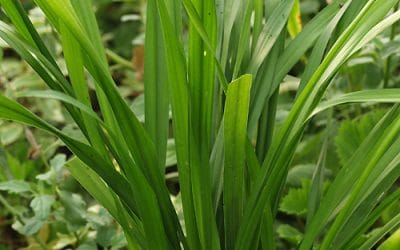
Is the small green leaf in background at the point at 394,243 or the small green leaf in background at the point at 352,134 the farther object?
the small green leaf in background at the point at 352,134

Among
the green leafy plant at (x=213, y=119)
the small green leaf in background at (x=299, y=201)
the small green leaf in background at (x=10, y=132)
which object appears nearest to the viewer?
the green leafy plant at (x=213, y=119)

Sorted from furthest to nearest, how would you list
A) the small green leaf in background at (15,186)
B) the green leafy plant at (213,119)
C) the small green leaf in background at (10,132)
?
1. the small green leaf in background at (10,132)
2. the small green leaf in background at (15,186)
3. the green leafy plant at (213,119)

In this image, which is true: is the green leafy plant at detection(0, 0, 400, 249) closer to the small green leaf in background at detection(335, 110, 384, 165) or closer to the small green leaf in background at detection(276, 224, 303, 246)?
the small green leaf in background at detection(276, 224, 303, 246)

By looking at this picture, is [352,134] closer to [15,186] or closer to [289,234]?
[289,234]

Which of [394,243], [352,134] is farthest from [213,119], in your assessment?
[352,134]

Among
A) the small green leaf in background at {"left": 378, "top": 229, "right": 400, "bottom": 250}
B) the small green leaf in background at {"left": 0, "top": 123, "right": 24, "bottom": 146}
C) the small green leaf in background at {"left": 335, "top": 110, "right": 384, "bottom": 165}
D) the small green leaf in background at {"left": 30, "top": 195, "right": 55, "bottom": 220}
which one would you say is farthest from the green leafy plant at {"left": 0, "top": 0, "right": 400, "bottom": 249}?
the small green leaf in background at {"left": 0, "top": 123, "right": 24, "bottom": 146}

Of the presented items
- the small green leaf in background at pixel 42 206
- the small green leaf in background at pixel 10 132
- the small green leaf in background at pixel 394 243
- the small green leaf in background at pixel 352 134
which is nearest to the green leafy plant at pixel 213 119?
the small green leaf in background at pixel 394 243

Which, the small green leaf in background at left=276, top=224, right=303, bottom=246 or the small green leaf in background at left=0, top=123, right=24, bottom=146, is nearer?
the small green leaf in background at left=276, top=224, right=303, bottom=246

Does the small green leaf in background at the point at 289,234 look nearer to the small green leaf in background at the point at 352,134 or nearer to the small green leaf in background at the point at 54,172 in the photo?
the small green leaf in background at the point at 352,134

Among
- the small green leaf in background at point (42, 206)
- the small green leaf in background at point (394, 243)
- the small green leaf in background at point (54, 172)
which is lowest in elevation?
the small green leaf in background at point (42, 206)
